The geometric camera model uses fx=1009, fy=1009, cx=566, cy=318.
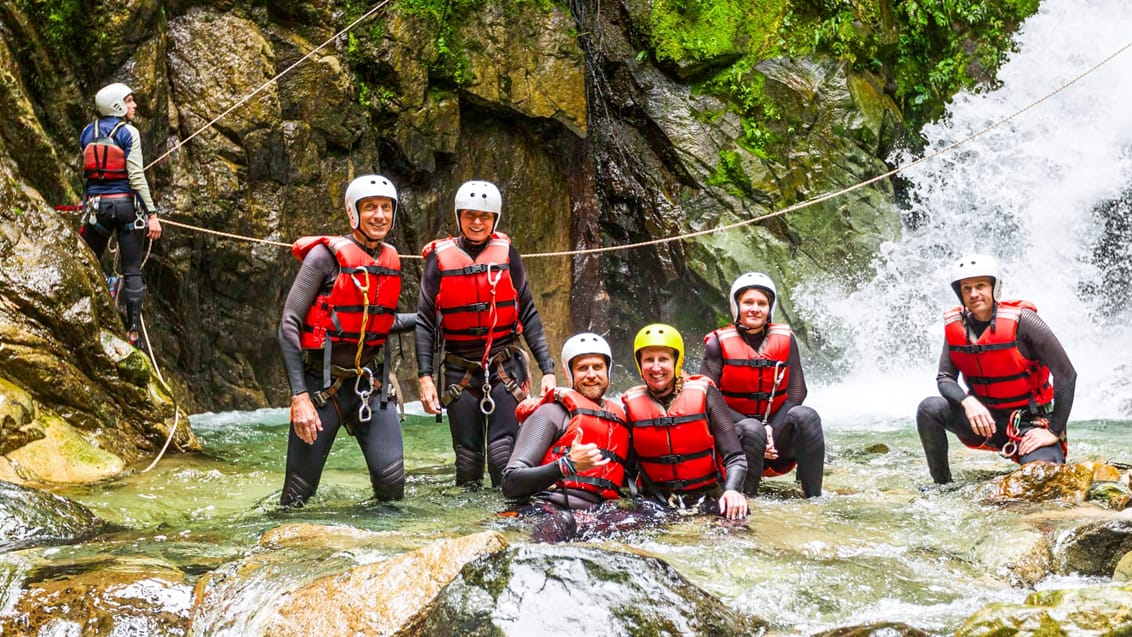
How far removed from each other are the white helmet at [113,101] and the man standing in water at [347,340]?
3409mm

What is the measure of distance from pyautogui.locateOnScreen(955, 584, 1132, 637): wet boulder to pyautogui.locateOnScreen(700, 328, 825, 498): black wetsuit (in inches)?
109

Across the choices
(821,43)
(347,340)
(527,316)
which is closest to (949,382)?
(527,316)

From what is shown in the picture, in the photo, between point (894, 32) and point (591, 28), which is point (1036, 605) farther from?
point (894, 32)

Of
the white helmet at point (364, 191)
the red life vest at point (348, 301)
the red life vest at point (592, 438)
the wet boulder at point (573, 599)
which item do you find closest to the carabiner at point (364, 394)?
the red life vest at point (348, 301)

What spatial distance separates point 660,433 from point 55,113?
21.6ft

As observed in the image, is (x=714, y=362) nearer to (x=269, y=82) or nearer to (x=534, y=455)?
(x=534, y=455)

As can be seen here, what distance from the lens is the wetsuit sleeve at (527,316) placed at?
662 centimetres

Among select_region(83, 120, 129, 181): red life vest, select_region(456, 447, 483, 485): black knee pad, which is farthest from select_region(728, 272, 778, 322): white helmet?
select_region(83, 120, 129, 181): red life vest

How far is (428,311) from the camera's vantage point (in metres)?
6.57

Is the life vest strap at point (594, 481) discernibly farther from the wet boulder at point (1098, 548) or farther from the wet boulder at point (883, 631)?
the wet boulder at point (1098, 548)

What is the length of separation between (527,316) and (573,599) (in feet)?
9.92

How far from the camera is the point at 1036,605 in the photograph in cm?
376

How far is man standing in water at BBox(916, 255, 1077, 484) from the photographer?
6.74m

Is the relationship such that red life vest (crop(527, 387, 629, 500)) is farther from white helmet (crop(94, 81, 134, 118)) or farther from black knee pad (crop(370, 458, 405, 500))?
white helmet (crop(94, 81, 134, 118))
